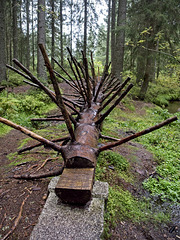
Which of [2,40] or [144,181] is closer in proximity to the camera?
[144,181]

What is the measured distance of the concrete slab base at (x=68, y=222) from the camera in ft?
4.64

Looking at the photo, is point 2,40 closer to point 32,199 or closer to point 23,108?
point 23,108

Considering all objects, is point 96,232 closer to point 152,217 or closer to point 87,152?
point 87,152

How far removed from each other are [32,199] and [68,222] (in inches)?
31.1

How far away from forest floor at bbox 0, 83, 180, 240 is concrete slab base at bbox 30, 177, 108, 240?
0.81ft

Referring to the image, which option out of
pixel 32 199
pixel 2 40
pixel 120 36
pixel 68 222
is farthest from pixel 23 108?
pixel 120 36

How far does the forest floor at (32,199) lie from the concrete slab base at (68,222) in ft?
0.81

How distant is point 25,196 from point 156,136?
530 cm

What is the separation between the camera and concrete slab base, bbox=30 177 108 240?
4.64 ft

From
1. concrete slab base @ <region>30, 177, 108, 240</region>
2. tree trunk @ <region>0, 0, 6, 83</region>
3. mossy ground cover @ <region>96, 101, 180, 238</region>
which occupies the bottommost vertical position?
mossy ground cover @ <region>96, 101, 180, 238</region>

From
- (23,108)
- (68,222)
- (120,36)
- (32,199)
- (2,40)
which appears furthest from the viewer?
(120,36)

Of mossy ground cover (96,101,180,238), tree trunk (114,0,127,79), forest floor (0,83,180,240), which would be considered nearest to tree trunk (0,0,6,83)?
tree trunk (114,0,127,79)

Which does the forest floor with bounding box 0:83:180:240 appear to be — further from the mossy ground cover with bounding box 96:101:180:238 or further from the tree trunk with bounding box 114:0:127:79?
the tree trunk with bounding box 114:0:127:79

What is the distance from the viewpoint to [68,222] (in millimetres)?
1514
